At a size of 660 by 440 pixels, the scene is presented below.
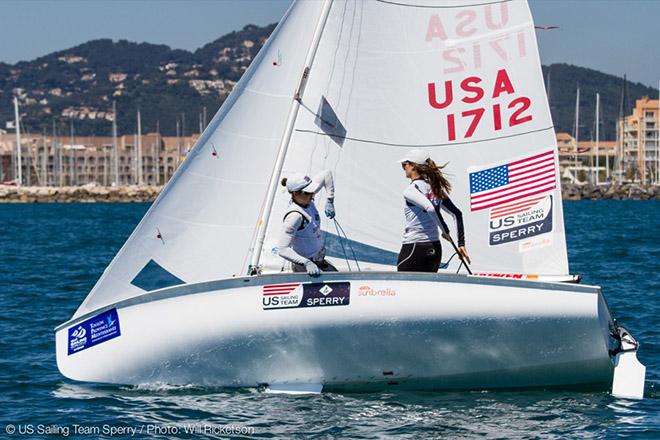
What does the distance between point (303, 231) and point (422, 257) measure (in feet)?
3.18

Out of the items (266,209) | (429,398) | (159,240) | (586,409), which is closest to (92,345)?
(159,240)

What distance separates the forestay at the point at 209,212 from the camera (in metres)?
9.55

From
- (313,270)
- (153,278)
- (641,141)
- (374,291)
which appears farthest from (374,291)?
(641,141)

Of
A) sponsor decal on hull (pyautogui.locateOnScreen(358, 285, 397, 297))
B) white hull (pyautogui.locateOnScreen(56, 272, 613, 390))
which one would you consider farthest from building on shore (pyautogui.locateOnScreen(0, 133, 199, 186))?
sponsor decal on hull (pyautogui.locateOnScreen(358, 285, 397, 297))

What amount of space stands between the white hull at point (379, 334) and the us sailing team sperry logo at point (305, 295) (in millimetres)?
23

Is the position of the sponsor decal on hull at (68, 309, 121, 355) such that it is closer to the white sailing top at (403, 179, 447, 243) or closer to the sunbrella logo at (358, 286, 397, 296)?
the sunbrella logo at (358, 286, 397, 296)

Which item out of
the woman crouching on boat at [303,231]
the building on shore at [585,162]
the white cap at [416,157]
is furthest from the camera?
the building on shore at [585,162]

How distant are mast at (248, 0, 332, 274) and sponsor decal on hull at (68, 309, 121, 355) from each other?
1.20 metres

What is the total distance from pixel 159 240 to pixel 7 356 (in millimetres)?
2705

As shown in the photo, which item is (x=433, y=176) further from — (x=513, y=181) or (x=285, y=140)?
(x=285, y=140)

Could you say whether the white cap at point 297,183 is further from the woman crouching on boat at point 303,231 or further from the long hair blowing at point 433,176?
the long hair blowing at point 433,176

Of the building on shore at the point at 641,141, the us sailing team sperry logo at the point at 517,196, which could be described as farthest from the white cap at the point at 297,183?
the building on shore at the point at 641,141

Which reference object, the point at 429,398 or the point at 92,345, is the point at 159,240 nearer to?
the point at 92,345

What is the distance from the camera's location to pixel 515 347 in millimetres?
8727
